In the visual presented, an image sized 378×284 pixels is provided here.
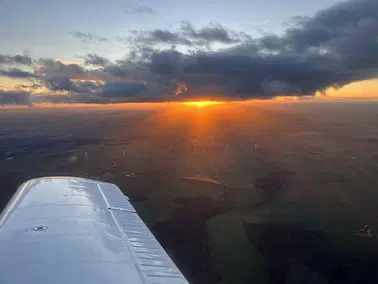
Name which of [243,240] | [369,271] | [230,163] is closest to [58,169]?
[230,163]

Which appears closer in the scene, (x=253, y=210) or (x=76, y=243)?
(x=76, y=243)

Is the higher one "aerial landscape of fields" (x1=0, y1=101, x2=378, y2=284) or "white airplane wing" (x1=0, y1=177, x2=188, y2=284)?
"white airplane wing" (x1=0, y1=177, x2=188, y2=284)

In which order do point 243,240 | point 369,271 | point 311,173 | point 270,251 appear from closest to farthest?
point 369,271 < point 270,251 < point 243,240 < point 311,173

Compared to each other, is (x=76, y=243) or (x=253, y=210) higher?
(x=76, y=243)

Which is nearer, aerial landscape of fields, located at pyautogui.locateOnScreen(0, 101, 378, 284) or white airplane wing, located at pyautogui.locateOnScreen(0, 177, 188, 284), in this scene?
white airplane wing, located at pyautogui.locateOnScreen(0, 177, 188, 284)

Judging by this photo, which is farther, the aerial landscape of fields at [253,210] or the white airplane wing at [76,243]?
the aerial landscape of fields at [253,210]

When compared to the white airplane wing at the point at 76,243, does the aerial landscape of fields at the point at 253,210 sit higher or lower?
lower

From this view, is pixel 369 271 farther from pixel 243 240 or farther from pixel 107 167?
pixel 107 167

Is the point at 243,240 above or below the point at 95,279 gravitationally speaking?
below
